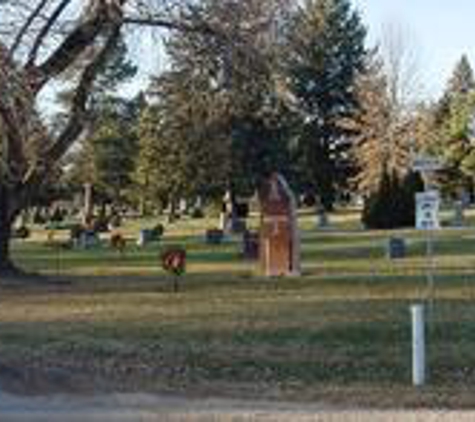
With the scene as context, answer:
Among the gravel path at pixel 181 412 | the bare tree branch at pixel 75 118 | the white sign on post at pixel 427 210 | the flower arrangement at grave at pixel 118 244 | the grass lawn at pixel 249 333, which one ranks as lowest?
the gravel path at pixel 181 412

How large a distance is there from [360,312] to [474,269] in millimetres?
12307

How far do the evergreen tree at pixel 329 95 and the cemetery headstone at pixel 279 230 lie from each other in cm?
5803

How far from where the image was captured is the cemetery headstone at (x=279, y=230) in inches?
1430

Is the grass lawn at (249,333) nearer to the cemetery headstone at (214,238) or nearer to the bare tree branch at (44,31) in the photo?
the bare tree branch at (44,31)

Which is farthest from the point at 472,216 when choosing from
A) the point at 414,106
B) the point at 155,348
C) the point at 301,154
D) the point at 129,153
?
the point at 155,348

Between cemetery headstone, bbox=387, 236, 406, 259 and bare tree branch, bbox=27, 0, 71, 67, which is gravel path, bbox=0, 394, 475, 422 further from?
cemetery headstone, bbox=387, 236, 406, 259

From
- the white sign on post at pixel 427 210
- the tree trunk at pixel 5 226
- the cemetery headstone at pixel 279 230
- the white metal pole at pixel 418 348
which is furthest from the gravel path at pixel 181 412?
the tree trunk at pixel 5 226

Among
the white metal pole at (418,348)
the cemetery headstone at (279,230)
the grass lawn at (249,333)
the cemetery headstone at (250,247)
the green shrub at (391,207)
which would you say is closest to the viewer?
the white metal pole at (418,348)

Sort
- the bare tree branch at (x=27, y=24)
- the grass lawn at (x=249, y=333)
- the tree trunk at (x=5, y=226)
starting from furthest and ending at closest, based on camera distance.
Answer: the tree trunk at (x=5, y=226), the bare tree branch at (x=27, y=24), the grass lawn at (x=249, y=333)

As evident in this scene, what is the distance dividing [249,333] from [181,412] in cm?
812

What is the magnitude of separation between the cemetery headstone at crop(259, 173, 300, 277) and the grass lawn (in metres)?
0.71

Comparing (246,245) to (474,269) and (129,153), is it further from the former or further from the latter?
(129,153)

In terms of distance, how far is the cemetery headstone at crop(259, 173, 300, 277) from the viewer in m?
36.3

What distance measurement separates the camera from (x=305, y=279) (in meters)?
34.0
